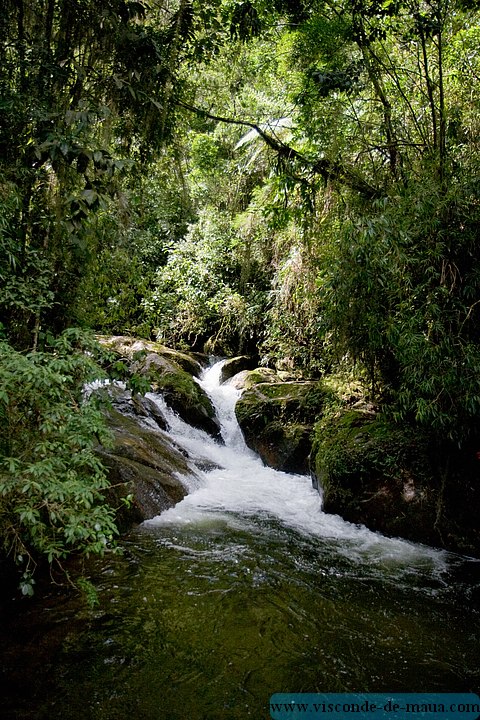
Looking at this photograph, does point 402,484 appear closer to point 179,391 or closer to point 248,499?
point 248,499

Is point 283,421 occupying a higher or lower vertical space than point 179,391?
lower

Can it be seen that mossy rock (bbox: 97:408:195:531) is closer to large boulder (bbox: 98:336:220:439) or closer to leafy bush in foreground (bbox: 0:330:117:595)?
large boulder (bbox: 98:336:220:439)

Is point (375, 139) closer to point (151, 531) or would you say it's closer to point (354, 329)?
point (354, 329)

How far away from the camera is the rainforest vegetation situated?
312 centimetres

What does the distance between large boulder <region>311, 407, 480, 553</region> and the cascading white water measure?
225 millimetres

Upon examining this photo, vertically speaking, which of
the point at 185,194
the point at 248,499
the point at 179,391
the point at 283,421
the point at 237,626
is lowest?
the point at 237,626

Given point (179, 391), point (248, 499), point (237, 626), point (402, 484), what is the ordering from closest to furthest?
point (237, 626)
point (402, 484)
point (248, 499)
point (179, 391)

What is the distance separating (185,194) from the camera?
6.24 m

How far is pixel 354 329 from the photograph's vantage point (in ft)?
19.0

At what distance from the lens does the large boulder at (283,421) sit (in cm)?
817

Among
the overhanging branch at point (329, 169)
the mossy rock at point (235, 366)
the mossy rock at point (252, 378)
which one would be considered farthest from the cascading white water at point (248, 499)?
the overhanging branch at point (329, 169)

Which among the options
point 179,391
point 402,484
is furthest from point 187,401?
point 402,484

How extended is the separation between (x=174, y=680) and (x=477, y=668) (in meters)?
2.11

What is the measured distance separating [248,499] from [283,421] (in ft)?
6.93
